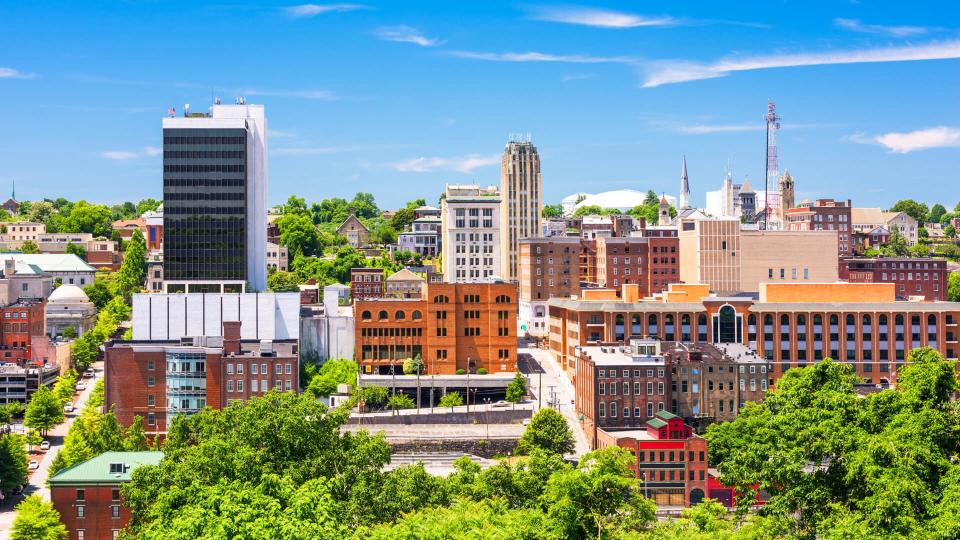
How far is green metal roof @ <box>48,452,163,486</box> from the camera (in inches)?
3752

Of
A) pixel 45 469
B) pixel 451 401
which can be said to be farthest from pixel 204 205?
pixel 45 469

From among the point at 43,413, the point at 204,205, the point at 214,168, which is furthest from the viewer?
the point at 204,205

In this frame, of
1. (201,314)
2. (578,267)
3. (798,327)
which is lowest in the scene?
(798,327)

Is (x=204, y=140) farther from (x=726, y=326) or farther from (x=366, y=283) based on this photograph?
(x=726, y=326)

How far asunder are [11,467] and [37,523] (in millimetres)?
20537

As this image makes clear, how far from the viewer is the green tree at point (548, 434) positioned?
117 meters

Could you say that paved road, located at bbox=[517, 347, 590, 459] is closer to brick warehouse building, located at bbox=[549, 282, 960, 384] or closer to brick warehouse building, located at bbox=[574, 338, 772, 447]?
brick warehouse building, located at bbox=[574, 338, 772, 447]

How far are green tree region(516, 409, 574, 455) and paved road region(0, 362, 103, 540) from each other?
40.5 metres

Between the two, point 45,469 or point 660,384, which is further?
point 660,384

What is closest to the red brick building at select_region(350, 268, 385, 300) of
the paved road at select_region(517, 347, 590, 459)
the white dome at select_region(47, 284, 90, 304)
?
the paved road at select_region(517, 347, 590, 459)

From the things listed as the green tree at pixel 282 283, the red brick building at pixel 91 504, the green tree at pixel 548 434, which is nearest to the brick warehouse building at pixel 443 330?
the green tree at pixel 548 434

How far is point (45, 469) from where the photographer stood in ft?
393

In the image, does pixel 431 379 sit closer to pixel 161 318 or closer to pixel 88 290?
pixel 161 318

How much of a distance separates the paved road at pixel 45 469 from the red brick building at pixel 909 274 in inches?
4316
